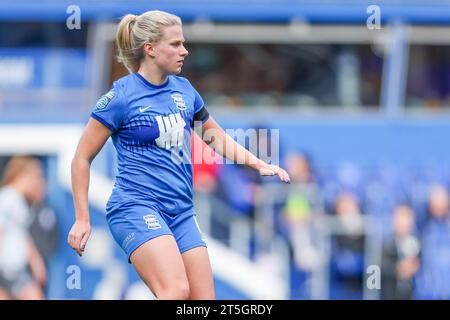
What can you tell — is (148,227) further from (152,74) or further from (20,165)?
(20,165)

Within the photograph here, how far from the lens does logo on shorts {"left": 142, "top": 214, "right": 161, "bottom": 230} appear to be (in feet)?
23.8

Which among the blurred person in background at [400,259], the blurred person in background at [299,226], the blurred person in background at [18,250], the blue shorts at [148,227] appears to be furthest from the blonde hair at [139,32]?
the blurred person in background at [400,259]

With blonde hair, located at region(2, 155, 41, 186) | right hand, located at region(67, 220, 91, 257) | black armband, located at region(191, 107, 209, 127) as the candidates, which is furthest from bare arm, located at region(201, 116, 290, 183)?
blonde hair, located at region(2, 155, 41, 186)

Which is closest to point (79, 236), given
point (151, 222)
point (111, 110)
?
point (151, 222)

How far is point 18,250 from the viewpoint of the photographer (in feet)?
47.5

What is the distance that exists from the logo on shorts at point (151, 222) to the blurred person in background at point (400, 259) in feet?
26.4

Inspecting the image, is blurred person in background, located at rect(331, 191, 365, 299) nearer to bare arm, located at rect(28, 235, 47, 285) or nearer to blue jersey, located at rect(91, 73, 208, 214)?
bare arm, located at rect(28, 235, 47, 285)

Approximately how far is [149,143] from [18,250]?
24.5 ft

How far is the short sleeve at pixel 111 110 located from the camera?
7.24 m

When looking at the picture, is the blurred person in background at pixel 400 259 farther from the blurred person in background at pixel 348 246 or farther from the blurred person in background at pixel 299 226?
the blurred person in background at pixel 299 226

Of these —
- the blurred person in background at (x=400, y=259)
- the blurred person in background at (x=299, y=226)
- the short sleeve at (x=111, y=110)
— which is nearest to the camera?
the short sleeve at (x=111, y=110)

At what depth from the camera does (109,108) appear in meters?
7.24
